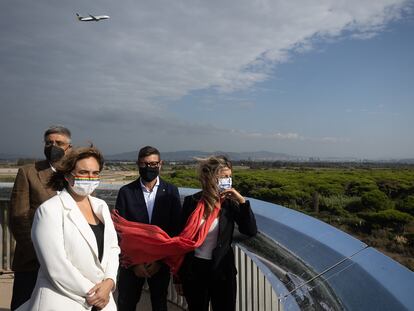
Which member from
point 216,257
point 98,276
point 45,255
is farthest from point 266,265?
point 45,255

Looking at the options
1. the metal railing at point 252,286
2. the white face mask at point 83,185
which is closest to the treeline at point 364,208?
the metal railing at point 252,286

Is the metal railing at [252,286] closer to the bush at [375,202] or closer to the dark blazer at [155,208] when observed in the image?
the dark blazer at [155,208]

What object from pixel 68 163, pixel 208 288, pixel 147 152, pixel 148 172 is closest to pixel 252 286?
pixel 208 288

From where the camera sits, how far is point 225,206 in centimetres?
239

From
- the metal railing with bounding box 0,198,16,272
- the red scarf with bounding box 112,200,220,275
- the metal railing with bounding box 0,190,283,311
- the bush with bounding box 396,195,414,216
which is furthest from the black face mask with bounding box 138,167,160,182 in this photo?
the bush with bounding box 396,195,414,216

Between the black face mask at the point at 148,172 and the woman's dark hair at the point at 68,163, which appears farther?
the black face mask at the point at 148,172

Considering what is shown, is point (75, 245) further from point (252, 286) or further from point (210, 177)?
point (252, 286)

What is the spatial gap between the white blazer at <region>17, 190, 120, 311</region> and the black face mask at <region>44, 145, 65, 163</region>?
0.67m

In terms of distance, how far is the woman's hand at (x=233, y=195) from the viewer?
90.7 inches

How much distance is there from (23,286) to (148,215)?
35.3 inches

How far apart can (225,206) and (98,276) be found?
90 cm

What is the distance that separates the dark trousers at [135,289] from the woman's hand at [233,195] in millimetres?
707

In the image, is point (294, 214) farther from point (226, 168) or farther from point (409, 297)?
point (409, 297)

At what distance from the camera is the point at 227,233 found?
236 cm
